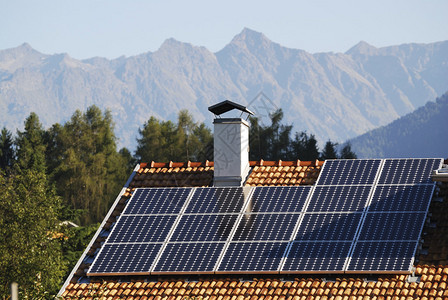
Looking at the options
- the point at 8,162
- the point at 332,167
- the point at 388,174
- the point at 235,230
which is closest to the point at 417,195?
the point at 388,174

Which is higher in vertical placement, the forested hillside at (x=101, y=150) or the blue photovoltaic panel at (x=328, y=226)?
the forested hillside at (x=101, y=150)

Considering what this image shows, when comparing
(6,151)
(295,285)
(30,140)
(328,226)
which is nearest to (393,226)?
(328,226)

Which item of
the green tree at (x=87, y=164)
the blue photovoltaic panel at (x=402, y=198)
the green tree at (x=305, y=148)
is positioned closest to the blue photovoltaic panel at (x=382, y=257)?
the blue photovoltaic panel at (x=402, y=198)

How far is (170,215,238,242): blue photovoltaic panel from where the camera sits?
2094cm

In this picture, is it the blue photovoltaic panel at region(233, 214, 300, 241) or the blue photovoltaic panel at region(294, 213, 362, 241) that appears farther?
the blue photovoltaic panel at region(233, 214, 300, 241)

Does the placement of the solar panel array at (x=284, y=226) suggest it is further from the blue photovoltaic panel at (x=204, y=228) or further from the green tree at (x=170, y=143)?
the green tree at (x=170, y=143)

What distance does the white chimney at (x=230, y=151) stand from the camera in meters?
23.1

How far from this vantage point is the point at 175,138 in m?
119

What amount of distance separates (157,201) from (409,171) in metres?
6.58

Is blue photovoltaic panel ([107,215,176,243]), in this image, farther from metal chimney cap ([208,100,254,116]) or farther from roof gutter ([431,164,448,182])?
roof gutter ([431,164,448,182])

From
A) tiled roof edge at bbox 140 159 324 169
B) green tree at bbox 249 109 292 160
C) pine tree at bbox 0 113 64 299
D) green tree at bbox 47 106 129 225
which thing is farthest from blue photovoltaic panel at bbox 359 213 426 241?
green tree at bbox 47 106 129 225

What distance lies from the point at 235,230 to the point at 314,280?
2720 mm

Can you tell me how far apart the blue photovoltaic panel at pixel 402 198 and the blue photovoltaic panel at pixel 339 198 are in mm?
308

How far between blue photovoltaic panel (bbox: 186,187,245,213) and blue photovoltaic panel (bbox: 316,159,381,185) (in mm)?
2152
